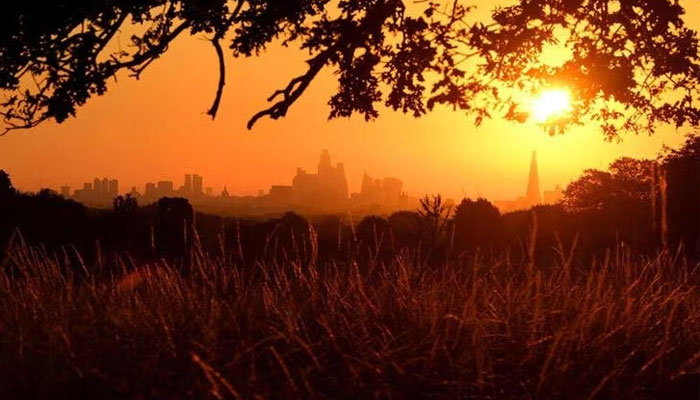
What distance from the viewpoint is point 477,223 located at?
22.8m

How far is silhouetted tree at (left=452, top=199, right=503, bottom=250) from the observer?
2251cm

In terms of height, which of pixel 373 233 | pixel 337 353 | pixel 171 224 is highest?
pixel 171 224

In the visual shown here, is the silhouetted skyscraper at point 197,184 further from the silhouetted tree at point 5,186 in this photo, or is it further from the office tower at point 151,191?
the silhouetted tree at point 5,186

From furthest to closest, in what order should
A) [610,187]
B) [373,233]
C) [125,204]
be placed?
[610,187]
[125,204]
[373,233]

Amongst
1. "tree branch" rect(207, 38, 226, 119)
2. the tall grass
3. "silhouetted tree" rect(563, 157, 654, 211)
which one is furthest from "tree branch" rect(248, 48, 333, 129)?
"silhouetted tree" rect(563, 157, 654, 211)

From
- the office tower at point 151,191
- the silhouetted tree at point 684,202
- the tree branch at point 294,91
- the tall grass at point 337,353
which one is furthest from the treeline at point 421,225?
the office tower at point 151,191

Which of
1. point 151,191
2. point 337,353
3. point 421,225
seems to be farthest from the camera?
point 151,191

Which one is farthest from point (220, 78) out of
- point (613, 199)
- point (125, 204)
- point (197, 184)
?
point (197, 184)

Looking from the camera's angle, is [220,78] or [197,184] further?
[197,184]

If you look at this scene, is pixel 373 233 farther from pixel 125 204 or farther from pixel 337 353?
pixel 337 353

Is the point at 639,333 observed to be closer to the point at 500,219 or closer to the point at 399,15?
the point at 399,15

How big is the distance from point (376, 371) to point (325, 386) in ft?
1.07

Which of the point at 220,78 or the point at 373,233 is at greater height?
the point at 220,78

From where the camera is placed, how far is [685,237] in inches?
558
